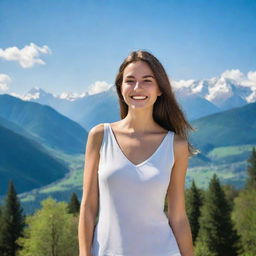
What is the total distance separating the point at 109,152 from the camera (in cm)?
414

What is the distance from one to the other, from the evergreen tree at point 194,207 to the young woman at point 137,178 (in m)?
51.1

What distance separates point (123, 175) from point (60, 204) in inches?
1697

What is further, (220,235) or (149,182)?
(220,235)

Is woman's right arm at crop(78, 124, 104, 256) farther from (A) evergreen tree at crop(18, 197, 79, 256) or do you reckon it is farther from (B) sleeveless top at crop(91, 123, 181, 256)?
(A) evergreen tree at crop(18, 197, 79, 256)

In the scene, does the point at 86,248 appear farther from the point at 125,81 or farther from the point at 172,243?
the point at 125,81

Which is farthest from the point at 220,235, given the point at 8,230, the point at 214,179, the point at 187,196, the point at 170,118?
the point at 170,118

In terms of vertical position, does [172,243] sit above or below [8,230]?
below

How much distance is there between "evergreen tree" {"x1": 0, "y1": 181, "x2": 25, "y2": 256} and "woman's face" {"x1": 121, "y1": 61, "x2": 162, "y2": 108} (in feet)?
169

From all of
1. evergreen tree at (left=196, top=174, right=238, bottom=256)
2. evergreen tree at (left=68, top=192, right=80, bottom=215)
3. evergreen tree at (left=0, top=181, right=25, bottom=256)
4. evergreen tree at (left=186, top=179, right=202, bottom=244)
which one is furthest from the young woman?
evergreen tree at (left=68, top=192, right=80, bottom=215)

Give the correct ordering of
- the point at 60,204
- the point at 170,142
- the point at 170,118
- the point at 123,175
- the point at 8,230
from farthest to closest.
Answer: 1. the point at 8,230
2. the point at 60,204
3. the point at 170,118
4. the point at 170,142
5. the point at 123,175

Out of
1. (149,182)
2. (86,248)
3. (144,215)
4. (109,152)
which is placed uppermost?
(109,152)

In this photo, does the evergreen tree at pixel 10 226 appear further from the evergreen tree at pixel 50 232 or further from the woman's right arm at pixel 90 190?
the woman's right arm at pixel 90 190

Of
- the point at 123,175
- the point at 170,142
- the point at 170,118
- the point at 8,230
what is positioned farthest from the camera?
the point at 8,230

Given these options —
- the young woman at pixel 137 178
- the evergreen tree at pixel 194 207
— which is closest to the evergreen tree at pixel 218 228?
the evergreen tree at pixel 194 207
